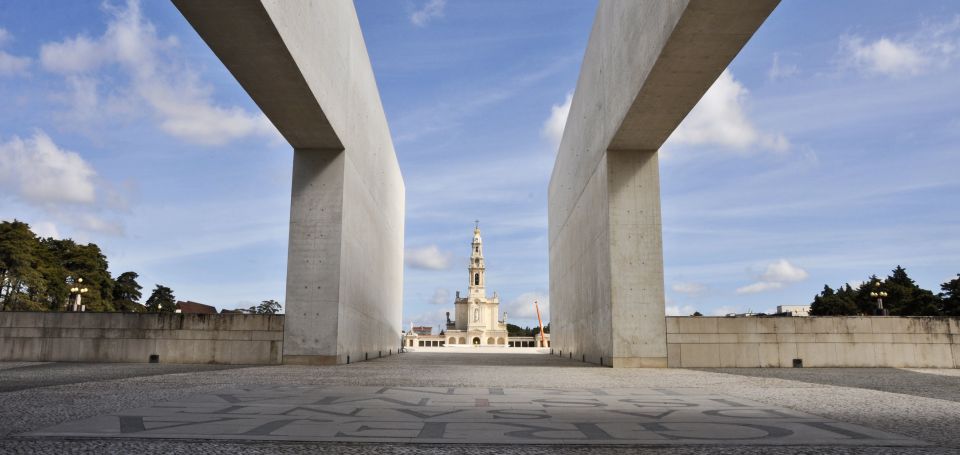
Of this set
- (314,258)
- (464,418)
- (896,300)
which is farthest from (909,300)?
(464,418)

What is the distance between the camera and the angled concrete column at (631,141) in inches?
424

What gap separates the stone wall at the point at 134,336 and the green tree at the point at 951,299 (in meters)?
47.4

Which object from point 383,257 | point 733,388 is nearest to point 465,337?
point 383,257

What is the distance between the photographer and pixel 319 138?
16.5 metres

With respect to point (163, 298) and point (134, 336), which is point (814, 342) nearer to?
point (134, 336)

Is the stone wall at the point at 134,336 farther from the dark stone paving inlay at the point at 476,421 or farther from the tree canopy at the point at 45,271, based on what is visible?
the tree canopy at the point at 45,271

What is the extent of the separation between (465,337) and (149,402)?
328 feet

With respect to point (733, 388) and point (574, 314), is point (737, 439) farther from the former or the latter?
point (574, 314)

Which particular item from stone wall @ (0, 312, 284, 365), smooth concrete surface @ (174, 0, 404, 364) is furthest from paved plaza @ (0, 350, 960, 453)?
stone wall @ (0, 312, 284, 365)

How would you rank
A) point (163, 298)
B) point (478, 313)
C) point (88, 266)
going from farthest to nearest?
1. point (478, 313)
2. point (163, 298)
3. point (88, 266)

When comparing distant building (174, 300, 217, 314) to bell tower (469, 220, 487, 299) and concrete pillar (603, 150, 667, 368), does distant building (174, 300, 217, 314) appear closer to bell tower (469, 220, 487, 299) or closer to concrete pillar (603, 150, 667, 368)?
bell tower (469, 220, 487, 299)

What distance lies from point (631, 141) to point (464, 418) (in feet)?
38.0

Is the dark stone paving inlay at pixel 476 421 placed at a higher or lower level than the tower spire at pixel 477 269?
lower

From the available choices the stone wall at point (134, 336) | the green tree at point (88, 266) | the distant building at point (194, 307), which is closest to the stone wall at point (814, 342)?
the stone wall at point (134, 336)
